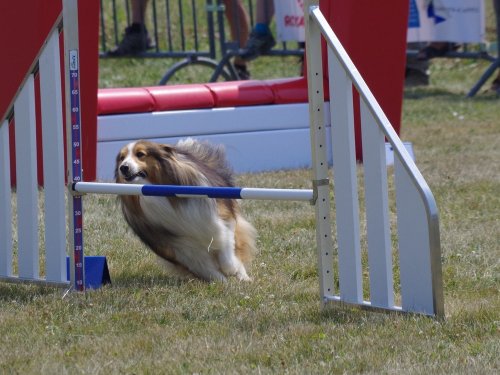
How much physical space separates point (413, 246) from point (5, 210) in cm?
211

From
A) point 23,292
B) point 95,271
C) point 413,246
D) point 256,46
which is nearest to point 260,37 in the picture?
point 256,46

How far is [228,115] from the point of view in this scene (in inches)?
336

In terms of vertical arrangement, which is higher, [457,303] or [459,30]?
[459,30]

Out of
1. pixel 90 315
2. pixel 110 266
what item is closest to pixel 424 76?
pixel 110 266

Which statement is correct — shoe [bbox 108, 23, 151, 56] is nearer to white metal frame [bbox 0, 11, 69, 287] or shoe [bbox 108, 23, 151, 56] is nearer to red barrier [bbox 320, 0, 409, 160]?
red barrier [bbox 320, 0, 409, 160]

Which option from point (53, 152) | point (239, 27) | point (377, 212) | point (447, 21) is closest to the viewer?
point (377, 212)

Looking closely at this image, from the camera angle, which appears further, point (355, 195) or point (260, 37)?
point (260, 37)

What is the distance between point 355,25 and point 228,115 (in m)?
1.24

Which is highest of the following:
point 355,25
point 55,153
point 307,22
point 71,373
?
point 355,25

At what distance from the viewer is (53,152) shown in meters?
4.97

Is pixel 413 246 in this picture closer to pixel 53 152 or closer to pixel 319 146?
pixel 319 146

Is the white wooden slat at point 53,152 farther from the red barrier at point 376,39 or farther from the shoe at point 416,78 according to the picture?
the shoe at point 416,78

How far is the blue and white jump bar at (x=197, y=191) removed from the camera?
4.38m

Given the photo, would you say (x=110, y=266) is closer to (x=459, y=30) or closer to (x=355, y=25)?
(x=355, y=25)
